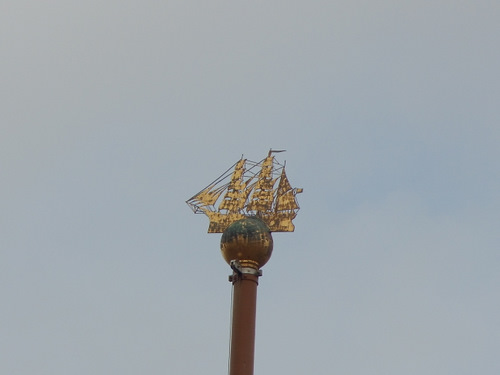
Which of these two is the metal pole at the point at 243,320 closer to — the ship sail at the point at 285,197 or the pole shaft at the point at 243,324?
the pole shaft at the point at 243,324

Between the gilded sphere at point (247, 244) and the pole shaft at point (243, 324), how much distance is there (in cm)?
35

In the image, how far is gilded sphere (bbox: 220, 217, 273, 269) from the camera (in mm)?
22641

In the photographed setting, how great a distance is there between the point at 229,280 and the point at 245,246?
0.78 metres

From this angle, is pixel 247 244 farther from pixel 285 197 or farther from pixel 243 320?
pixel 285 197

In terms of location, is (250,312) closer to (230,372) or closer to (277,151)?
(230,372)

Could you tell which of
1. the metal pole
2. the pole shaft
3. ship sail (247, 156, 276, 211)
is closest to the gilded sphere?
the metal pole

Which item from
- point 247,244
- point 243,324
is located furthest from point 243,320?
point 247,244

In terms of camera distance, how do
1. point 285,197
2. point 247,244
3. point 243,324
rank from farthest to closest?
1. point 285,197
2. point 247,244
3. point 243,324

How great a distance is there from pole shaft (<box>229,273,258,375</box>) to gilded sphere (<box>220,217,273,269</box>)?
0.35 meters

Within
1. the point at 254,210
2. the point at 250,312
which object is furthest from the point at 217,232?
the point at 250,312

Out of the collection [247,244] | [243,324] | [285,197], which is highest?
[285,197]

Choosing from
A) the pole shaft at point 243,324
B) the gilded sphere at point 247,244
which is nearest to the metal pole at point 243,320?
the pole shaft at point 243,324

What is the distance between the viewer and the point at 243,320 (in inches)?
870

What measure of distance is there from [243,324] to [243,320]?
95 millimetres
